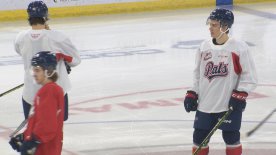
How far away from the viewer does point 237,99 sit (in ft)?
12.8

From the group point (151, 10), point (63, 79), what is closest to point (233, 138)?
point (63, 79)

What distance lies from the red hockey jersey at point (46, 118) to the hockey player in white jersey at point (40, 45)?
996mm

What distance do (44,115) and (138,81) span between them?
4.21m

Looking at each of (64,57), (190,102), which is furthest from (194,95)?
(64,57)

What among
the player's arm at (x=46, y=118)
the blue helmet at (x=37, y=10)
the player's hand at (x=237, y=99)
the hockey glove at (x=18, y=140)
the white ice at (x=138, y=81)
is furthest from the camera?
the white ice at (x=138, y=81)

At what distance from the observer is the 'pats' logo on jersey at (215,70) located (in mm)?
3965

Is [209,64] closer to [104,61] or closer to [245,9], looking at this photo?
[104,61]

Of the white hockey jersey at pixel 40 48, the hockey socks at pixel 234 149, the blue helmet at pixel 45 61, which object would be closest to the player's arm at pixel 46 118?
the blue helmet at pixel 45 61

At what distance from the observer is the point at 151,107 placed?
6.20 meters

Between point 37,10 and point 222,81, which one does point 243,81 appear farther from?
point 37,10

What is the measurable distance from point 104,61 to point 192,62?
1.08 meters

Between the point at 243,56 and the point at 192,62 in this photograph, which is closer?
the point at 243,56

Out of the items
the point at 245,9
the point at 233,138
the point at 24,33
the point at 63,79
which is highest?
the point at 24,33

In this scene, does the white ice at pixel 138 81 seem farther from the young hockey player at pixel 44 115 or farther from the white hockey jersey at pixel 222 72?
the young hockey player at pixel 44 115
